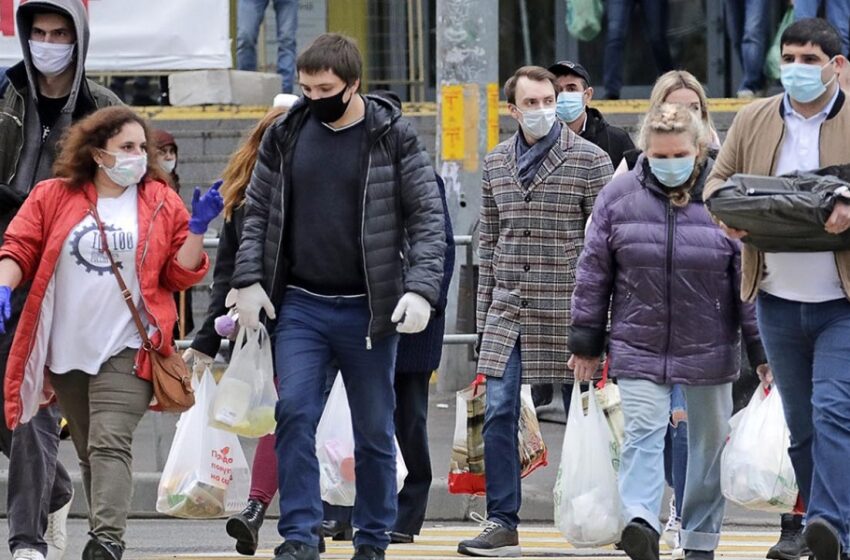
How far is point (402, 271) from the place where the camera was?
25.5 ft

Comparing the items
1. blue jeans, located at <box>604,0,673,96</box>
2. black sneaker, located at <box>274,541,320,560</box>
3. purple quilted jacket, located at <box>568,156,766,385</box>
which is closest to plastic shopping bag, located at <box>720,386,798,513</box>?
purple quilted jacket, located at <box>568,156,766,385</box>

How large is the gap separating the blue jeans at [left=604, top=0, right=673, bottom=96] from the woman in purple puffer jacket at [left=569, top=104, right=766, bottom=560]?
307 inches

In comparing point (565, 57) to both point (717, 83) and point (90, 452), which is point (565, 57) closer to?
point (717, 83)

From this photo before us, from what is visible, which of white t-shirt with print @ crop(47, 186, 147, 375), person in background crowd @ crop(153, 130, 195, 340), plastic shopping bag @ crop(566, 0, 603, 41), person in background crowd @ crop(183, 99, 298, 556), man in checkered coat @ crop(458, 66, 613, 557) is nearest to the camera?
white t-shirt with print @ crop(47, 186, 147, 375)

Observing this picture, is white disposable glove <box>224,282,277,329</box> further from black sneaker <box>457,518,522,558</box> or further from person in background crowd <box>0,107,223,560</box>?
black sneaker <box>457,518,522,558</box>

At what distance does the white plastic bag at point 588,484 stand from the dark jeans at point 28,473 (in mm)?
1886

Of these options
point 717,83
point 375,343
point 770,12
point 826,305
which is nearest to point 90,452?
point 375,343

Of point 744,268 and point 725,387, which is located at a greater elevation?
point 744,268

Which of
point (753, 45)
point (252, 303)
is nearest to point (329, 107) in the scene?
point (252, 303)

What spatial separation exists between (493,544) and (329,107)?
2057 mm

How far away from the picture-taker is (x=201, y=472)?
8.43 metres

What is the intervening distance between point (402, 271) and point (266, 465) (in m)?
1.32

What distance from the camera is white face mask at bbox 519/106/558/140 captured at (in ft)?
29.6

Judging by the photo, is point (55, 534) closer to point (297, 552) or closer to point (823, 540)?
point (297, 552)
